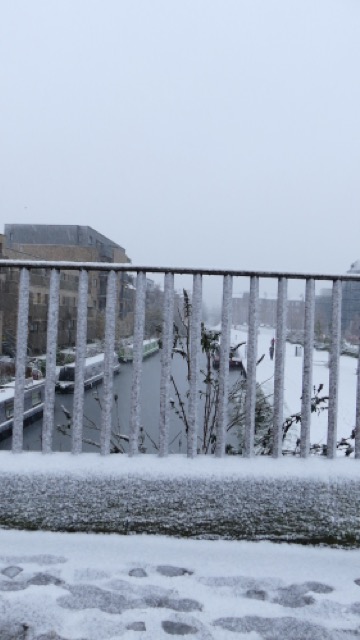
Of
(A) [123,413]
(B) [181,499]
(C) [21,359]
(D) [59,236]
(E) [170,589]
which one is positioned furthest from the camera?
(D) [59,236]

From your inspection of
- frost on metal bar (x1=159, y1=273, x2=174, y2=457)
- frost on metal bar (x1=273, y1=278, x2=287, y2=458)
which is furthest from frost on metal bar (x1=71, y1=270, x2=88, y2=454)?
frost on metal bar (x1=273, y1=278, x2=287, y2=458)

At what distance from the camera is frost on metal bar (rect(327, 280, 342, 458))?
180 centimetres

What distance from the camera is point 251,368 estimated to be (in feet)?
5.91

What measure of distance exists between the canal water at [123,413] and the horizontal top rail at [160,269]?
0.36 meters

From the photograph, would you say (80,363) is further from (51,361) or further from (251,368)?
(251,368)

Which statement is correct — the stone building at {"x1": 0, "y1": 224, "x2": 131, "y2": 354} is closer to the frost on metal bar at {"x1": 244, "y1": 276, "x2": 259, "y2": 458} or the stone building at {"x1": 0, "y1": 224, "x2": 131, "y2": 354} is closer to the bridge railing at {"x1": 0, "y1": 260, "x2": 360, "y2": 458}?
the bridge railing at {"x1": 0, "y1": 260, "x2": 360, "y2": 458}

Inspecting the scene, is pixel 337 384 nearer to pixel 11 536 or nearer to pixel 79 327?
pixel 79 327

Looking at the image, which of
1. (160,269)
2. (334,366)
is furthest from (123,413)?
(334,366)

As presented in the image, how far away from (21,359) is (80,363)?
0.75 ft

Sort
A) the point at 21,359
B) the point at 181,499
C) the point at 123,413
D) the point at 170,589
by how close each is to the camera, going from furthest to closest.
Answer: the point at 123,413, the point at 21,359, the point at 181,499, the point at 170,589

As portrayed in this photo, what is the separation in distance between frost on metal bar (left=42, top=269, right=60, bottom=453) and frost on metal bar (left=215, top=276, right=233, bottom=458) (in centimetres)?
66

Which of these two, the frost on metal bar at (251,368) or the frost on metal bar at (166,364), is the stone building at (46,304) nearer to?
the frost on metal bar at (166,364)

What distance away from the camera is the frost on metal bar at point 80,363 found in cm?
175

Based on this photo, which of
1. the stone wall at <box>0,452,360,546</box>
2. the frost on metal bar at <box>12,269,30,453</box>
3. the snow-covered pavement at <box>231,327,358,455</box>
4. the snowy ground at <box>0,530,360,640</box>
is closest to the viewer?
the snowy ground at <box>0,530,360,640</box>
